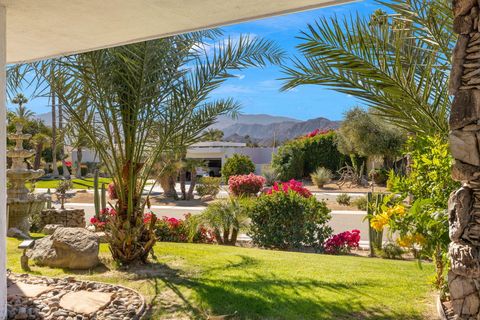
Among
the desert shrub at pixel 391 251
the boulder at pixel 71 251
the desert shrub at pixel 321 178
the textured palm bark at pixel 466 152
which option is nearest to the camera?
the textured palm bark at pixel 466 152

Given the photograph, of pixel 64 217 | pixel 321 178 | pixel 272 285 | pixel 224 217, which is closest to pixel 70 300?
pixel 272 285

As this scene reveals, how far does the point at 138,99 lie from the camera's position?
18.9 feet

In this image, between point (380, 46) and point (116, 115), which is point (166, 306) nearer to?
point (116, 115)

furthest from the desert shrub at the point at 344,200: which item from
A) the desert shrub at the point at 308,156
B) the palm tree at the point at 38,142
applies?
the palm tree at the point at 38,142

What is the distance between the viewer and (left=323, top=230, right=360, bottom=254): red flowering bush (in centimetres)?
881

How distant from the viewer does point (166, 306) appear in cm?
441

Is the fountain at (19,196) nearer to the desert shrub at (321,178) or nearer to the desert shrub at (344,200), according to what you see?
the desert shrub at (344,200)

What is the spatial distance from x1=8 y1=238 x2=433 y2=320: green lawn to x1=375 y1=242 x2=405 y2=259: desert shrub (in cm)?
169

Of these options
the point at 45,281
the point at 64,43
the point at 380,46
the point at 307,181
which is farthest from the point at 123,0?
the point at 307,181

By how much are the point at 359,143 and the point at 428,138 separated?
1887 centimetres

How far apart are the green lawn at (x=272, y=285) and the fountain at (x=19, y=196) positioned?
3702 millimetres

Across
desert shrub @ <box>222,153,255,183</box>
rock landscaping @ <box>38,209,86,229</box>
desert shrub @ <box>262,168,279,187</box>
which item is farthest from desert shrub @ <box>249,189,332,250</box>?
desert shrub @ <box>262,168,279,187</box>

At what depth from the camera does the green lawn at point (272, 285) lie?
4215 millimetres

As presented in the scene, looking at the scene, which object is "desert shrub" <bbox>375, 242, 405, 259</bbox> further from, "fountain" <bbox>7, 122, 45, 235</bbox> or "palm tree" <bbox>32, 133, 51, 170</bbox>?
"palm tree" <bbox>32, 133, 51, 170</bbox>
